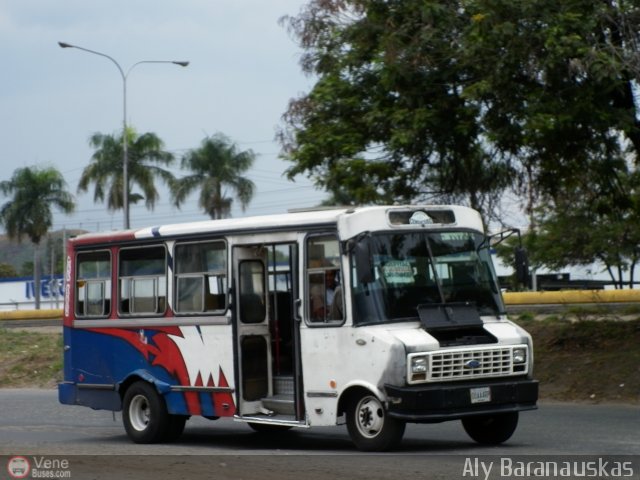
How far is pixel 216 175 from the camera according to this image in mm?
66375

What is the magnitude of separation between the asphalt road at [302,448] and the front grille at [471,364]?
0.80m

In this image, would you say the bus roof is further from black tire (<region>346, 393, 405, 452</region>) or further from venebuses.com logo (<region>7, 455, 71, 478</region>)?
venebuses.com logo (<region>7, 455, 71, 478</region>)

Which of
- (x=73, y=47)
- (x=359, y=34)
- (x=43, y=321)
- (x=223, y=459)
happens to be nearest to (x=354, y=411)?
(x=223, y=459)

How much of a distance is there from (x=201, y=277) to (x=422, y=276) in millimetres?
3023

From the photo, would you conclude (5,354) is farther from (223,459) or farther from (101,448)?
(223,459)

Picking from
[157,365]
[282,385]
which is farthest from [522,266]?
[157,365]

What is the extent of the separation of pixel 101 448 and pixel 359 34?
30.0ft

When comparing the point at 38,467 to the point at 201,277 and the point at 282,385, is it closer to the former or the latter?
the point at 282,385

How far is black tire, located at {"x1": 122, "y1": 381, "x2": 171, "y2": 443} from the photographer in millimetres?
15156

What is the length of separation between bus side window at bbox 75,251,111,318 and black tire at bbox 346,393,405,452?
4577 mm

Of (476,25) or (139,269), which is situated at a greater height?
(476,25)

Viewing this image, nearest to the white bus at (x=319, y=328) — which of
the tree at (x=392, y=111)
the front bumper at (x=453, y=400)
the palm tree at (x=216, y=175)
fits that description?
the front bumper at (x=453, y=400)

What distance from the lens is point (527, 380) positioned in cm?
1320

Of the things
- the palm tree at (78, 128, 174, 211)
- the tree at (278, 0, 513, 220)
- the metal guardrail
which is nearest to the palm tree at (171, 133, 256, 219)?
the palm tree at (78, 128, 174, 211)
